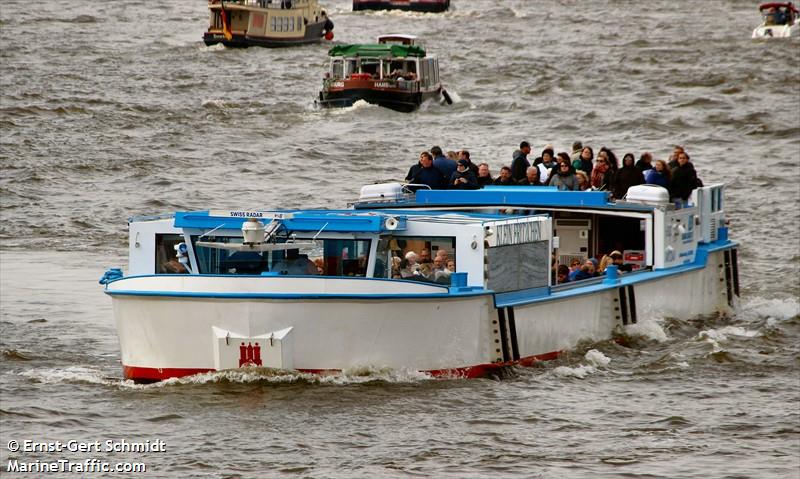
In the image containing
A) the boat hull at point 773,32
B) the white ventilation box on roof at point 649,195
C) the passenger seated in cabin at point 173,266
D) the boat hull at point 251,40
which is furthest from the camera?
the boat hull at point 251,40

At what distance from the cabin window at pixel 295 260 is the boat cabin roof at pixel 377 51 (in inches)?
1554

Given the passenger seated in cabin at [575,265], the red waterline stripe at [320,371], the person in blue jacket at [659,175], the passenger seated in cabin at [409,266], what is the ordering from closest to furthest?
the red waterline stripe at [320,371]
the passenger seated in cabin at [409,266]
the passenger seated in cabin at [575,265]
the person in blue jacket at [659,175]

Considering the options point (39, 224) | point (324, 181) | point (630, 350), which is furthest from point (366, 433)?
point (324, 181)

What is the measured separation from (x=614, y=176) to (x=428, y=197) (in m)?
3.77

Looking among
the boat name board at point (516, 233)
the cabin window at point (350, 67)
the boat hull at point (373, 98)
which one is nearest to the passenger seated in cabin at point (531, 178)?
the boat name board at point (516, 233)

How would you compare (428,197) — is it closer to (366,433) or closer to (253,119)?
(366,433)

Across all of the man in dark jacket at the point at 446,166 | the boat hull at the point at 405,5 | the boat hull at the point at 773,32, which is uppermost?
the boat hull at the point at 405,5

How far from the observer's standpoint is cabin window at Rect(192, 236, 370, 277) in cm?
2098

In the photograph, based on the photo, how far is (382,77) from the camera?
199ft

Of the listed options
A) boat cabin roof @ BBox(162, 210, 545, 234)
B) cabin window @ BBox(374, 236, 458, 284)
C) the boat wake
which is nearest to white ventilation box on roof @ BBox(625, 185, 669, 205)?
the boat wake

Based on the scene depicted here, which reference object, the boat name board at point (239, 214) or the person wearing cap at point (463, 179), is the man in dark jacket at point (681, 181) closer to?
the person wearing cap at point (463, 179)

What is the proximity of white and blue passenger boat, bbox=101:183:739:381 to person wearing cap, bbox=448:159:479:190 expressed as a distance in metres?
1.20

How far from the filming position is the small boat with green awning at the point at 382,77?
194 ft

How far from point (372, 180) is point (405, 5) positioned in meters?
67.2
